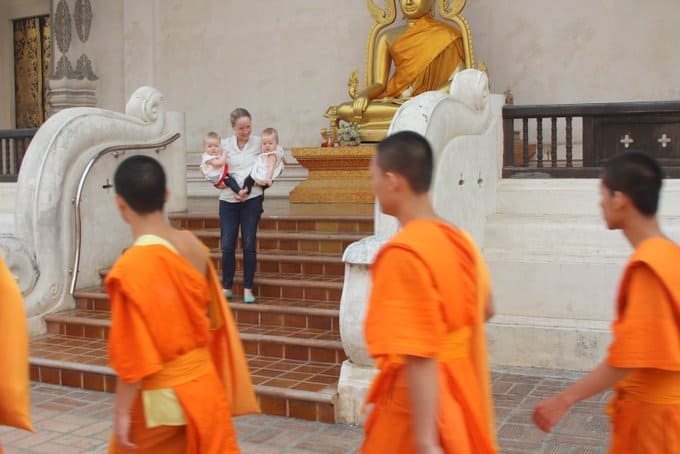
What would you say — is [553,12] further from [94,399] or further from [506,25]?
[94,399]

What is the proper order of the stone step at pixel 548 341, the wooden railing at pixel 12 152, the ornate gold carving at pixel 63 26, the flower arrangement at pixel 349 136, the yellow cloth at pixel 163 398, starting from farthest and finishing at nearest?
the ornate gold carving at pixel 63 26 < the flower arrangement at pixel 349 136 < the wooden railing at pixel 12 152 < the stone step at pixel 548 341 < the yellow cloth at pixel 163 398

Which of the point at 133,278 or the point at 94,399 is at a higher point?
the point at 133,278

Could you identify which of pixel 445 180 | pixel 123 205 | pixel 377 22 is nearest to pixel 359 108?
pixel 377 22

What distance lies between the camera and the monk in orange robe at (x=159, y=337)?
3.07 metres

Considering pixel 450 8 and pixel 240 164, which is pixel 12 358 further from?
pixel 450 8

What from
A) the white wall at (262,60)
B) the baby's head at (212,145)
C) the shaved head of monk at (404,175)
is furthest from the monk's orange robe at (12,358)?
the white wall at (262,60)

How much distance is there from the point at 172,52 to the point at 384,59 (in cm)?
361

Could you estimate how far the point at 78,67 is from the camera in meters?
13.7

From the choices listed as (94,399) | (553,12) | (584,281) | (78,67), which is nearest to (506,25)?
(553,12)

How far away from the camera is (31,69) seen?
592 inches

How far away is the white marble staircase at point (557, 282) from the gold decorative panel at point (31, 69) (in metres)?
10.1

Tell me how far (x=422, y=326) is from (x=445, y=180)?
4.13 metres

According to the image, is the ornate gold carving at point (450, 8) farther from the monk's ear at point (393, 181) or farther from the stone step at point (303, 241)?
the monk's ear at point (393, 181)

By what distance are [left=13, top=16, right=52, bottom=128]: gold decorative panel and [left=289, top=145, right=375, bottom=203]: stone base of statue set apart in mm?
6282
